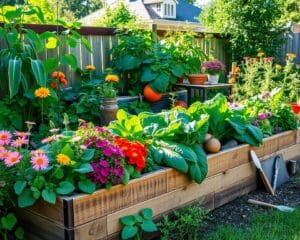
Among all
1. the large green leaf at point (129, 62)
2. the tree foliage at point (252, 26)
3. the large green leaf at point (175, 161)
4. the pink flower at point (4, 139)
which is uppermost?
the tree foliage at point (252, 26)

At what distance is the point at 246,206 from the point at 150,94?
2186mm

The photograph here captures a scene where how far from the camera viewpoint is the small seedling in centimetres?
227

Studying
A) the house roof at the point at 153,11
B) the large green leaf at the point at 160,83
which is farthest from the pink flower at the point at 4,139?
the house roof at the point at 153,11

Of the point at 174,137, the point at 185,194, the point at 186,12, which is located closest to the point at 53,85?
the point at 174,137

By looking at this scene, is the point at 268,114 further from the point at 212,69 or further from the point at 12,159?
the point at 12,159

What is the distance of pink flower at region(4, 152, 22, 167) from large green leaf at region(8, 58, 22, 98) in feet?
4.86

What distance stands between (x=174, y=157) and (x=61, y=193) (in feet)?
2.81

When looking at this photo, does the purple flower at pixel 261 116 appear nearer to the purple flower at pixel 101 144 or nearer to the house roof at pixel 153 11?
the purple flower at pixel 101 144

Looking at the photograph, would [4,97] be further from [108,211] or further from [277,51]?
[277,51]

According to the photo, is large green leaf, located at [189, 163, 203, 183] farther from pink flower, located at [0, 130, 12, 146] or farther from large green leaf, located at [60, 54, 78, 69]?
large green leaf, located at [60, 54, 78, 69]

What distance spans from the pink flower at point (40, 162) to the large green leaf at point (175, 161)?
0.88 m

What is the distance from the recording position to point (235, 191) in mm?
3248

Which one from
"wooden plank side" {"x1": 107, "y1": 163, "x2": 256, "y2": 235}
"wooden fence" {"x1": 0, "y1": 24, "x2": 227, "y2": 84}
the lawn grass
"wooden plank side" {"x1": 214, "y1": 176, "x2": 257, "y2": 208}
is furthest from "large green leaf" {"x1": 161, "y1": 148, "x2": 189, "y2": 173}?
"wooden fence" {"x1": 0, "y1": 24, "x2": 227, "y2": 84}

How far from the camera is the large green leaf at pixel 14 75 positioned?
3.49 metres
